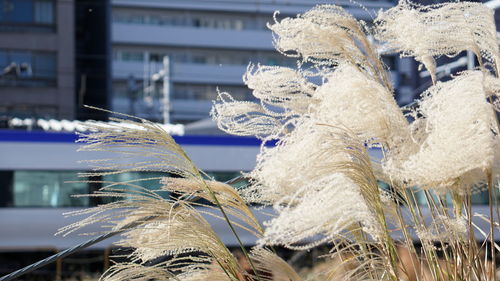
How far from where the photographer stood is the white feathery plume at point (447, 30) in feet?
6.07

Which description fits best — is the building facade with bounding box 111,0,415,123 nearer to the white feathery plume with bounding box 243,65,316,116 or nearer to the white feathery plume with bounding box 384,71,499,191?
the white feathery plume with bounding box 243,65,316,116

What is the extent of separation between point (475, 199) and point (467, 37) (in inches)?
420

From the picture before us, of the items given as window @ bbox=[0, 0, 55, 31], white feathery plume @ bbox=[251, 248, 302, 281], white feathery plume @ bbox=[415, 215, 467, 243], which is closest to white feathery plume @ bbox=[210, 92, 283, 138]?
white feathery plume @ bbox=[251, 248, 302, 281]

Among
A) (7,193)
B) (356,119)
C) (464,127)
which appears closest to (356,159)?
(356,119)

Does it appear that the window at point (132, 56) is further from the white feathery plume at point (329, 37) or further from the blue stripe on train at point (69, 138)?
the white feathery plume at point (329, 37)

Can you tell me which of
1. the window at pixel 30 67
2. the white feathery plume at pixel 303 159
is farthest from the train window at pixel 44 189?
the window at pixel 30 67

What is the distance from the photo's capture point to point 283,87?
1928 mm

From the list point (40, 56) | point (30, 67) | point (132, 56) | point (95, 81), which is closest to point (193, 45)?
point (132, 56)

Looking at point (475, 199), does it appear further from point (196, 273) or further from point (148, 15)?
point (148, 15)

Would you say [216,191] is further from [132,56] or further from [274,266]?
[132,56]

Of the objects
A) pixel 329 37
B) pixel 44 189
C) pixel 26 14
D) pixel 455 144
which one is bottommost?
pixel 44 189

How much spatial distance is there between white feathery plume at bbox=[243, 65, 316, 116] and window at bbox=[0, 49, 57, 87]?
2214 cm

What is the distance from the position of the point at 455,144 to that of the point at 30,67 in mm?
23283

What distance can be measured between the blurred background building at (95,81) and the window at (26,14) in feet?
0.09
